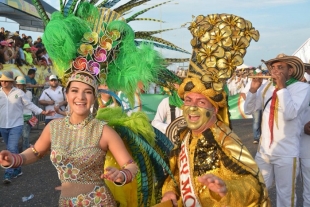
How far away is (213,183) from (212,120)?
0.57 meters

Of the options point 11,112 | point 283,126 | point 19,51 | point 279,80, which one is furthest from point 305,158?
point 19,51

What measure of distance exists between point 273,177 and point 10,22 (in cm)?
1366

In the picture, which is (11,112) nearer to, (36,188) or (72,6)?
(36,188)

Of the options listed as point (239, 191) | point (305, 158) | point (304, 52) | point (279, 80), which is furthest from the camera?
point (304, 52)

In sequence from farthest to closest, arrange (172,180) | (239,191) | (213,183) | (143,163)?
(143,163) → (172,180) → (239,191) → (213,183)

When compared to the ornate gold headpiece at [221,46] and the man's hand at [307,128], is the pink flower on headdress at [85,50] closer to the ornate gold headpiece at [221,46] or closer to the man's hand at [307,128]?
the ornate gold headpiece at [221,46]

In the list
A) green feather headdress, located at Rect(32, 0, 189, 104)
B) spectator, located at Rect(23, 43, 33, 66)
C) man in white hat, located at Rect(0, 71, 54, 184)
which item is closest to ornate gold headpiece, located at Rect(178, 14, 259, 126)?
green feather headdress, located at Rect(32, 0, 189, 104)

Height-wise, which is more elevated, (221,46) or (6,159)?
(221,46)

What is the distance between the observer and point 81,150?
2766mm

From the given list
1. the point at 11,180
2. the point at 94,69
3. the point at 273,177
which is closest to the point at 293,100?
the point at 273,177

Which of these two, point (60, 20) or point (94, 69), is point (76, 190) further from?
point (60, 20)

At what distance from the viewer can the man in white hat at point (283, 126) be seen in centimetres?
413

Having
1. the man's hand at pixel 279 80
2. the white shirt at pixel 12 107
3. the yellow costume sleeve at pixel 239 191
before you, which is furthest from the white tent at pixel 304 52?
the yellow costume sleeve at pixel 239 191

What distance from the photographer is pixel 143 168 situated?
317 cm
